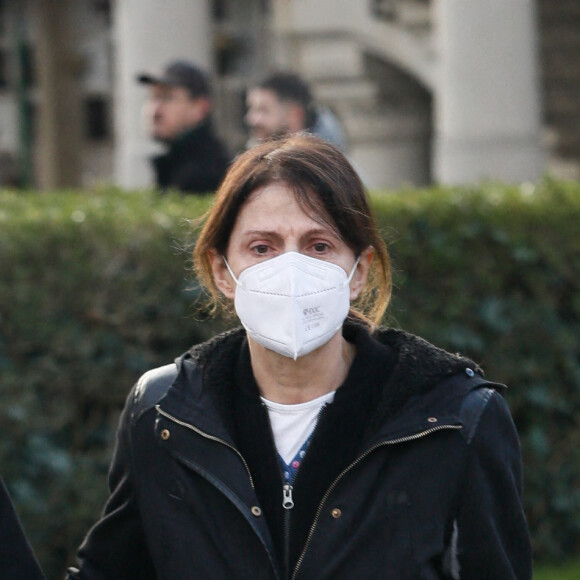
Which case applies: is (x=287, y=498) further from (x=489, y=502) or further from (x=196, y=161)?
Result: (x=196, y=161)

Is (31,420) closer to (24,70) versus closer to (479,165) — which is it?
(479,165)

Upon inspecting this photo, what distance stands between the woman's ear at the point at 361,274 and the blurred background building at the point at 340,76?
15.6ft

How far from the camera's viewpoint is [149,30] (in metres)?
11.1

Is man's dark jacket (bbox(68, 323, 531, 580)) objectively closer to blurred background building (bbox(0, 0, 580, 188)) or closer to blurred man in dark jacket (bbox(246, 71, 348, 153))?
blurred man in dark jacket (bbox(246, 71, 348, 153))

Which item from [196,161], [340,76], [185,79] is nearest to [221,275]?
[196,161]

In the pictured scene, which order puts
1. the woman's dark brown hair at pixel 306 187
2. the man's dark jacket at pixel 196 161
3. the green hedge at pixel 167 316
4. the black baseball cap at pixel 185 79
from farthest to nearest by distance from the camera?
the black baseball cap at pixel 185 79
the man's dark jacket at pixel 196 161
the green hedge at pixel 167 316
the woman's dark brown hair at pixel 306 187

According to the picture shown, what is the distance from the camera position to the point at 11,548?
106 inches

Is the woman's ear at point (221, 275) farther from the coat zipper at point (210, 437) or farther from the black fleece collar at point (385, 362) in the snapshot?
the coat zipper at point (210, 437)

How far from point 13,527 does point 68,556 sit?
246 cm

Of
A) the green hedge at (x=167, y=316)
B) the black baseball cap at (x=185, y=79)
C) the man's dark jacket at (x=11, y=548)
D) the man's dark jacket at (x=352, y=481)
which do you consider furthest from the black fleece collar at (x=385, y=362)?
the black baseball cap at (x=185, y=79)

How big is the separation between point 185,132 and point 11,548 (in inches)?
158

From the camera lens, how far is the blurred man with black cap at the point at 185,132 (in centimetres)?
642

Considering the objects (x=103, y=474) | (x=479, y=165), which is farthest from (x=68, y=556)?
(x=479, y=165)

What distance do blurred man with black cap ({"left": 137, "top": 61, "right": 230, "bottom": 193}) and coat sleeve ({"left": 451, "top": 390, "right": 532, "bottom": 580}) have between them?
392 centimetres
